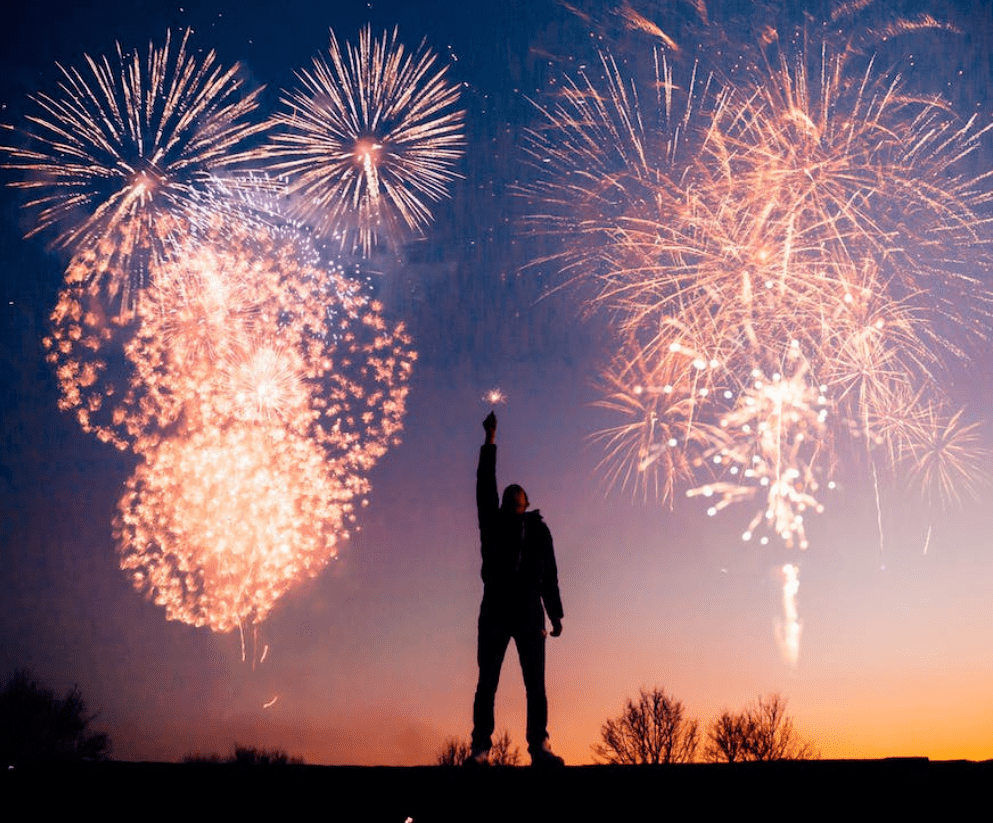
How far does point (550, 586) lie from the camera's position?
6.89m

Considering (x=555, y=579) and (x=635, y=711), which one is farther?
(x=635, y=711)

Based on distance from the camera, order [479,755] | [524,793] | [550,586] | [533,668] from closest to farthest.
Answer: [524,793]
[479,755]
[533,668]
[550,586]

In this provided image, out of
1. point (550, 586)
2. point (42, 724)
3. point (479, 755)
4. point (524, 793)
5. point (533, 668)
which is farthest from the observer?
point (42, 724)

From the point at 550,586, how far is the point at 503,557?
48 centimetres

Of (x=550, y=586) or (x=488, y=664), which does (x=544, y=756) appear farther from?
(x=550, y=586)

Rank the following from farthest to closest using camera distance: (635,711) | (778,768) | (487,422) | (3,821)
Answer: (635,711)
(487,422)
(778,768)
(3,821)

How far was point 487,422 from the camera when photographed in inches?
261

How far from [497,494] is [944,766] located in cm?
351

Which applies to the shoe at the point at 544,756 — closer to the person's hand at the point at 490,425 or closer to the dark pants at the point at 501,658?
the dark pants at the point at 501,658

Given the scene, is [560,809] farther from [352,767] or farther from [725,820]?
[352,767]

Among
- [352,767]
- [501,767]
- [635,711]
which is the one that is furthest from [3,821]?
[635,711]

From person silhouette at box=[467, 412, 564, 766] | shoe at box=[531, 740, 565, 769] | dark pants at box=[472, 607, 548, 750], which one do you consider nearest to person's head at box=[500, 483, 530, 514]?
person silhouette at box=[467, 412, 564, 766]

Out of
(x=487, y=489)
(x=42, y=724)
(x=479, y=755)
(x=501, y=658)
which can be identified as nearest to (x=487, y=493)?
(x=487, y=489)

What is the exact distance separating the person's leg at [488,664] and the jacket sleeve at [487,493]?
592 mm
